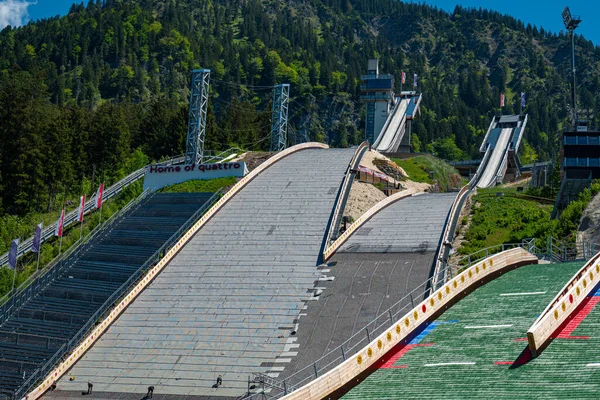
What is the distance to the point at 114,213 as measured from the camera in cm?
4300

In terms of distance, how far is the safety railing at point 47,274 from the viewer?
111 ft

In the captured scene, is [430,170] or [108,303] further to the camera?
[430,170]

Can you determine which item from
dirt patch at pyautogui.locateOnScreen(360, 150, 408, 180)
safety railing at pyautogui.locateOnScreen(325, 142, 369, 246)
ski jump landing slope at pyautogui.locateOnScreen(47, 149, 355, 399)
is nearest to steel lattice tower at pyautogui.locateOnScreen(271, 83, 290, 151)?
dirt patch at pyautogui.locateOnScreen(360, 150, 408, 180)

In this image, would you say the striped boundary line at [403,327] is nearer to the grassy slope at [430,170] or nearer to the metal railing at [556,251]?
the metal railing at [556,251]

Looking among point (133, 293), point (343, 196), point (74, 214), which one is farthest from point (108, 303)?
point (74, 214)

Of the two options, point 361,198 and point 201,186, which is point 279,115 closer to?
point 201,186

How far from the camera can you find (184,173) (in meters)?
48.0

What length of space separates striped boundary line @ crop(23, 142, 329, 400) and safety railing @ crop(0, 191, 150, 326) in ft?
13.9

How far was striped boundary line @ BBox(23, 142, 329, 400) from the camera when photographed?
28.2 m

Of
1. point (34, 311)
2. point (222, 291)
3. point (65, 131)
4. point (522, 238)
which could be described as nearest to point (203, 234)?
point (222, 291)

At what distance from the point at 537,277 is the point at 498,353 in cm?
663

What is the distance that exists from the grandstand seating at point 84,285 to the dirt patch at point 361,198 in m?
→ 7.20

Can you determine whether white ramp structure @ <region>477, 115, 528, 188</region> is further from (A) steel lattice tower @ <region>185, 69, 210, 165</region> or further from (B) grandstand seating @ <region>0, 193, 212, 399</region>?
(B) grandstand seating @ <region>0, 193, 212, 399</region>

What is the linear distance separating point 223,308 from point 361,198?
1392 cm
